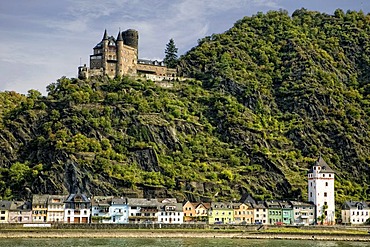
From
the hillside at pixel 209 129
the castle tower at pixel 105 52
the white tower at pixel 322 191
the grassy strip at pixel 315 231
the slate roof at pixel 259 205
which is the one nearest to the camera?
the grassy strip at pixel 315 231

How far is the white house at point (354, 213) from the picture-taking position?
110 m

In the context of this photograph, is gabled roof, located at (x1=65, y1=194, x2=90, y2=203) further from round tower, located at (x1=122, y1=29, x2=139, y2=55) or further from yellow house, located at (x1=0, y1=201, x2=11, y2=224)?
round tower, located at (x1=122, y1=29, x2=139, y2=55)

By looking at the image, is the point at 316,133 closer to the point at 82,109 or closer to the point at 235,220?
the point at 235,220

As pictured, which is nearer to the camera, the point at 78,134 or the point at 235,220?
the point at 235,220

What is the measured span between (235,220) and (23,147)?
41922 millimetres

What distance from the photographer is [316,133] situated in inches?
5276

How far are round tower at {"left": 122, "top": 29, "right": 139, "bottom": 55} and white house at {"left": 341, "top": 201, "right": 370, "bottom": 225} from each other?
200 feet

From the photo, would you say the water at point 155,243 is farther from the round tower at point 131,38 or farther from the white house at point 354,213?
the round tower at point 131,38

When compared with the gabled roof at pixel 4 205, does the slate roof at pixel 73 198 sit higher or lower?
higher

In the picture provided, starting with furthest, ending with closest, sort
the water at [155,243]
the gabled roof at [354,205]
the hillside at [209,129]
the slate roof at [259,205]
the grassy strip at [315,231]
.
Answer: the hillside at [209,129]
the gabled roof at [354,205]
the slate roof at [259,205]
the grassy strip at [315,231]
the water at [155,243]

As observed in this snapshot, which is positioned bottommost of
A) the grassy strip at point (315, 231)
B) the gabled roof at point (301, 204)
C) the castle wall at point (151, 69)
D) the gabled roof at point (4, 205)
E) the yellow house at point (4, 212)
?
the grassy strip at point (315, 231)

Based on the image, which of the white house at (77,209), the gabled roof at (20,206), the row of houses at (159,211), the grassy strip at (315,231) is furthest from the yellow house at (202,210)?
the gabled roof at (20,206)

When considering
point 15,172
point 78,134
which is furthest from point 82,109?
point 15,172

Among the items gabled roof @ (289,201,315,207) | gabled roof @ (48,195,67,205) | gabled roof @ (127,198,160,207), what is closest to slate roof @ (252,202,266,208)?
gabled roof @ (289,201,315,207)
